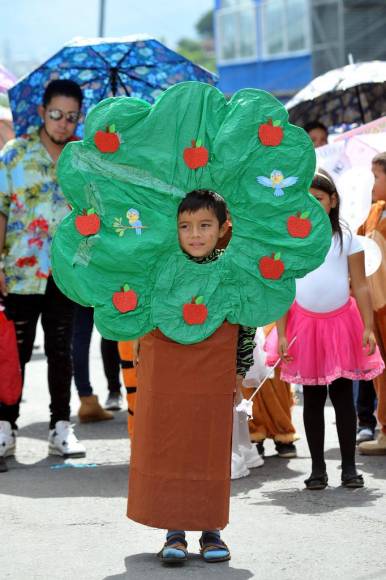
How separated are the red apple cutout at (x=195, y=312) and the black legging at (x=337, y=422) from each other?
1584 mm

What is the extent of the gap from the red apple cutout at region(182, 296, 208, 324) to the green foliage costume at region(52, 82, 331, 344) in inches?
2.4

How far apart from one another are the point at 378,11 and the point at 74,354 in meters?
30.1

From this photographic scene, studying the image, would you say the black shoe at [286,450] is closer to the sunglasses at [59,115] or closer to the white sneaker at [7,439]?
the white sneaker at [7,439]

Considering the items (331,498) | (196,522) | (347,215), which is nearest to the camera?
(196,522)

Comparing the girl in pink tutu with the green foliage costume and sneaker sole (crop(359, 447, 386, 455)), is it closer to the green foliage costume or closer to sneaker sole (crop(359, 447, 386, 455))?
sneaker sole (crop(359, 447, 386, 455))

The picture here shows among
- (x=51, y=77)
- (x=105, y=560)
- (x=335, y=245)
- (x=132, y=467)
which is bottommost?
(x=105, y=560)

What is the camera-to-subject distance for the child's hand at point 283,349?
664 centimetres

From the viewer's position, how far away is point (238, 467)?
7000mm

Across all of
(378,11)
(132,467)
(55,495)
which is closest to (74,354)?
(55,495)

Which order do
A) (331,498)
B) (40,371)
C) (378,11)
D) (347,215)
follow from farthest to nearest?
1. (378,11)
2. (40,371)
3. (347,215)
4. (331,498)

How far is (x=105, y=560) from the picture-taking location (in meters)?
5.27

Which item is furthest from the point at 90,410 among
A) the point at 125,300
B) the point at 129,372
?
the point at 125,300

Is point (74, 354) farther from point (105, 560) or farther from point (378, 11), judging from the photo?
point (378, 11)

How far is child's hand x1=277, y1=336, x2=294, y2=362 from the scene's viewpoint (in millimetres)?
6637
